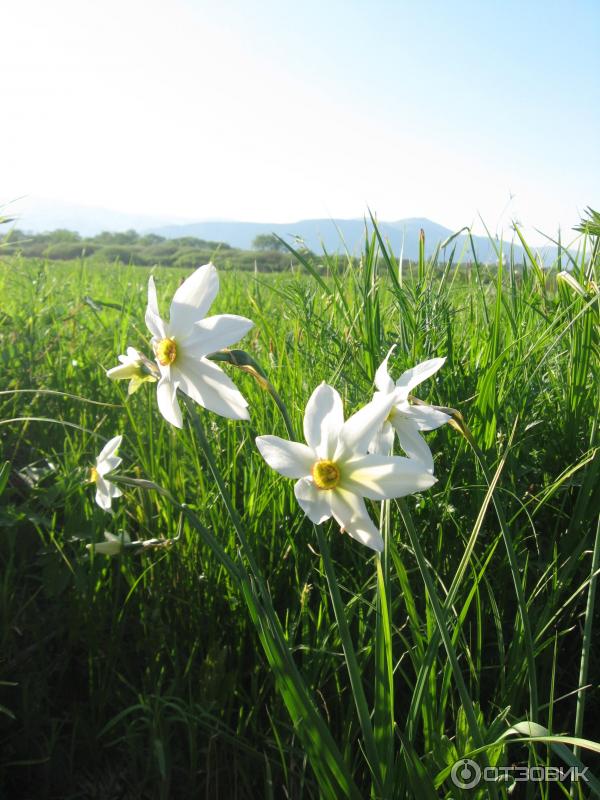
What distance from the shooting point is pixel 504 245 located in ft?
5.65

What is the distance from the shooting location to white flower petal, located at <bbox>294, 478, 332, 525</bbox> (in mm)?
615

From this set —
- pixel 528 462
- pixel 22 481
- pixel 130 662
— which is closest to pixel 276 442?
pixel 130 662

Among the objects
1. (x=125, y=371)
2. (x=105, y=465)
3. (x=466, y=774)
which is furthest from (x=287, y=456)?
(x=105, y=465)

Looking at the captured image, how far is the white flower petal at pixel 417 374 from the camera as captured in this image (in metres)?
0.71

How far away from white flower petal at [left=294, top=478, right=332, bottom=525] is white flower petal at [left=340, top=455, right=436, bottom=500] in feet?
→ 0.08

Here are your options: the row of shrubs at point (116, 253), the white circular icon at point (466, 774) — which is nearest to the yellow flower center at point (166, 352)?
the white circular icon at point (466, 774)

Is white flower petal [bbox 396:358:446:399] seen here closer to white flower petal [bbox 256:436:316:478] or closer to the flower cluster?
the flower cluster

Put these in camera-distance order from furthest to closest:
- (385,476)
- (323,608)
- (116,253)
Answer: (116,253) → (323,608) → (385,476)

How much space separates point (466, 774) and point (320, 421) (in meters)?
0.43

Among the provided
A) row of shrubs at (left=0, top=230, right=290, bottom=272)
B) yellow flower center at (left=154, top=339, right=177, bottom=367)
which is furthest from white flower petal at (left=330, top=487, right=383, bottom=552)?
row of shrubs at (left=0, top=230, right=290, bottom=272)

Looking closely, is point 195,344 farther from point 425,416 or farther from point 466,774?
point 466,774

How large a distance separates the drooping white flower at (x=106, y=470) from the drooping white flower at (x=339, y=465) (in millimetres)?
484

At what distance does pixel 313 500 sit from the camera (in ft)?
2.07

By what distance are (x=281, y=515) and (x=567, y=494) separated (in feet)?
1.78
